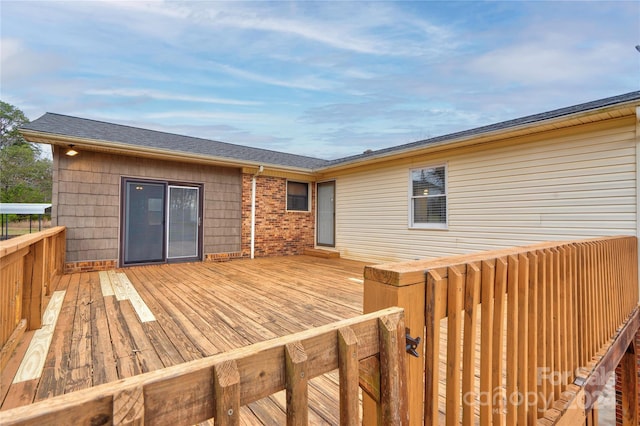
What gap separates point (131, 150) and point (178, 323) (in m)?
4.36

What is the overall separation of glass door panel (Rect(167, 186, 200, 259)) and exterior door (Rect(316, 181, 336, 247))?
357 centimetres

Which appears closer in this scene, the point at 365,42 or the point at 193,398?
the point at 193,398

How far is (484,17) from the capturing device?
22.9ft

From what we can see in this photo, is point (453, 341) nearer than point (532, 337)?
Yes

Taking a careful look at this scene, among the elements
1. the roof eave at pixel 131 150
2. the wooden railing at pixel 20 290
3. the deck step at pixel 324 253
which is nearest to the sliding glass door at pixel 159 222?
the roof eave at pixel 131 150

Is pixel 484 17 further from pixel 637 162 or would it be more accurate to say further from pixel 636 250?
pixel 636 250

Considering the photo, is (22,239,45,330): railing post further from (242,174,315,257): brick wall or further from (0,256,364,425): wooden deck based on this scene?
(242,174,315,257): brick wall

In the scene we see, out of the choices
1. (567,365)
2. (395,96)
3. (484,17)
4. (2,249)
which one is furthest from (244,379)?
(395,96)

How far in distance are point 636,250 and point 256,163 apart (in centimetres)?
707

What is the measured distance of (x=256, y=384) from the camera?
61 cm

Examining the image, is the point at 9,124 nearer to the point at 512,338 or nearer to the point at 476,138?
the point at 476,138

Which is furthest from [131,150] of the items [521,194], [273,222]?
[521,194]

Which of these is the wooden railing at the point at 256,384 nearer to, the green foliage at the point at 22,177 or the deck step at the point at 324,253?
the deck step at the point at 324,253

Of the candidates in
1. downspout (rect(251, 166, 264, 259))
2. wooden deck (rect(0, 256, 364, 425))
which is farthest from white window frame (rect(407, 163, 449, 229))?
downspout (rect(251, 166, 264, 259))
